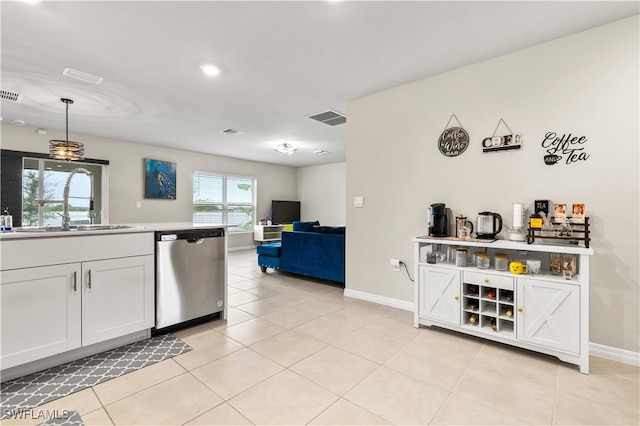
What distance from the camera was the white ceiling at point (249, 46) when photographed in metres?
2.11

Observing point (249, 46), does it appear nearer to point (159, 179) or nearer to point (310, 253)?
point (310, 253)

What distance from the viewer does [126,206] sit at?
6.05 meters

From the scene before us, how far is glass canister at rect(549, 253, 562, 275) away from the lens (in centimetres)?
232

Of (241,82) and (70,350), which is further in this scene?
(241,82)

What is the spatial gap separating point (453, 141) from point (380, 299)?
1950 mm

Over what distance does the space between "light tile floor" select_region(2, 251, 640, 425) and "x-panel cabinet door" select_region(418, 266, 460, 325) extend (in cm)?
18

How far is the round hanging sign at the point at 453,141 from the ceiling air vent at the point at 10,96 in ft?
16.3

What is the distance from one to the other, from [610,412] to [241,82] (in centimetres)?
395

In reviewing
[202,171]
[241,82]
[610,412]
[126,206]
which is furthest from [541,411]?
[202,171]

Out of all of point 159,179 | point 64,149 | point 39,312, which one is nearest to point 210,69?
point 64,149

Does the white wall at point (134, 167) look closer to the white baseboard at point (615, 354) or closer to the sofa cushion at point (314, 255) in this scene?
the sofa cushion at point (314, 255)

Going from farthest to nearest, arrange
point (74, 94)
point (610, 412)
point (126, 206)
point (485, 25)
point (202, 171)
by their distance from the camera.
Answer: point (202, 171) < point (126, 206) < point (74, 94) < point (485, 25) < point (610, 412)

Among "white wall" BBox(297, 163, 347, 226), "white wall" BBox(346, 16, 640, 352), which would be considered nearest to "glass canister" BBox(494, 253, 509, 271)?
"white wall" BBox(346, 16, 640, 352)

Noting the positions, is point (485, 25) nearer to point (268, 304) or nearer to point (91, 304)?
point (268, 304)
